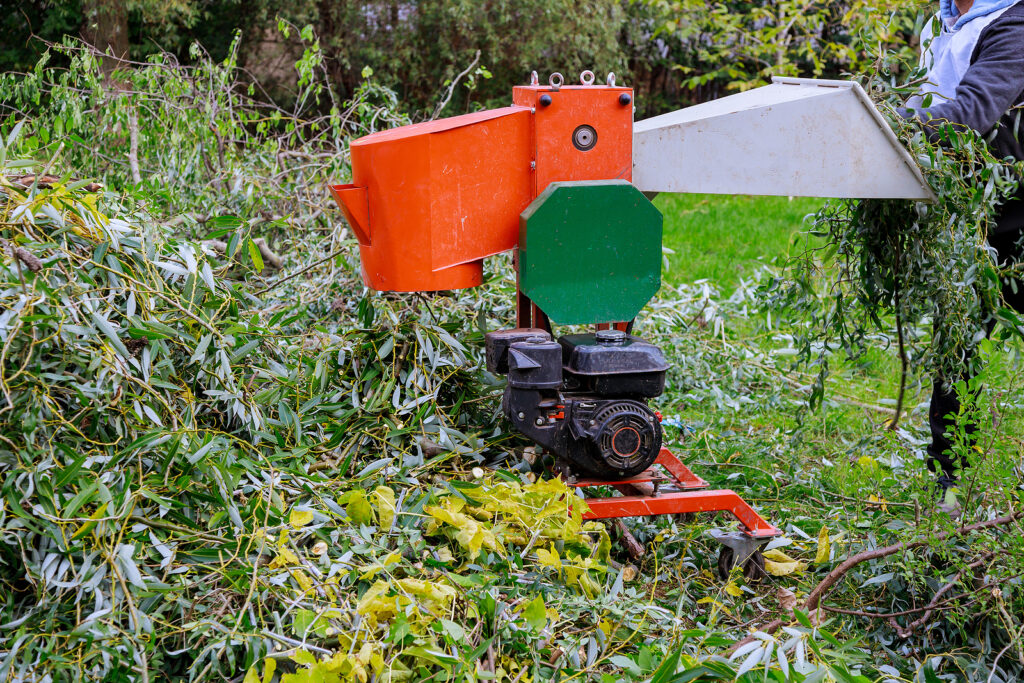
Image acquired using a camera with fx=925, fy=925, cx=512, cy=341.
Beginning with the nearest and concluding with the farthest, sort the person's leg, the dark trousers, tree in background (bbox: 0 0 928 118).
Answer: the dark trousers
the person's leg
tree in background (bbox: 0 0 928 118)

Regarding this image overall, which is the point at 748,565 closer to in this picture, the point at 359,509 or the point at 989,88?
the point at 359,509

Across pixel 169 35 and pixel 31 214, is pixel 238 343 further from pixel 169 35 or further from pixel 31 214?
pixel 169 35

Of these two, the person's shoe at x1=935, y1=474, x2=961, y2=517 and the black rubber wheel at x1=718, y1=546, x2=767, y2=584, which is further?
the black rubber wheel at x1=718, y1=546, x2=767, y2=584

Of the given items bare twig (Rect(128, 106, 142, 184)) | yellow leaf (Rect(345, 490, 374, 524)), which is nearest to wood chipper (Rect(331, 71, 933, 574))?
yellow leaf (Rect(345, 490, 374, 524))

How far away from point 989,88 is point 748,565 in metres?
1.62

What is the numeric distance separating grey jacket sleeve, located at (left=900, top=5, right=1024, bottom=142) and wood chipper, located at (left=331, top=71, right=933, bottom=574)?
23 cm

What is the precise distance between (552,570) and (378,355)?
94 cm

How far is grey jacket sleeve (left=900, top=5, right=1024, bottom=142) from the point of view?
272 cm

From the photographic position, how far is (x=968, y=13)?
2.98m

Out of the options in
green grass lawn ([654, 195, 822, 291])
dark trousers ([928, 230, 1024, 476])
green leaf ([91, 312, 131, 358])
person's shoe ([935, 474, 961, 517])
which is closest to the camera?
green leaf ([91, 312, 131, 358])

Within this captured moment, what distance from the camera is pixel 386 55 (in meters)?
9.05

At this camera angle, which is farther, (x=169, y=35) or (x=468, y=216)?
(x=169, y=35)

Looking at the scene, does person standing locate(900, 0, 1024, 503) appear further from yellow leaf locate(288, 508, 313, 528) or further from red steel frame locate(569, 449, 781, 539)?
yellow leaf locate(288, 508, 313, 528)

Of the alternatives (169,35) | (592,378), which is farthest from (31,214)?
(169,35)
